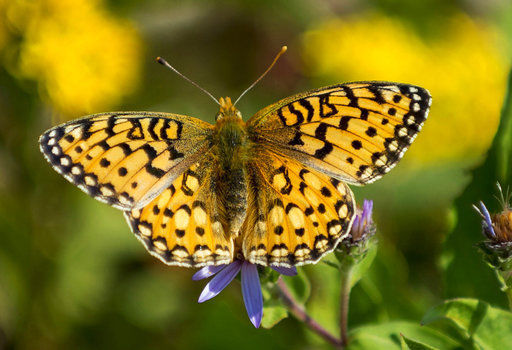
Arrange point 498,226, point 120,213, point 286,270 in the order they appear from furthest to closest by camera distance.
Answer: point 120,213 → point 286,270 → point 498,226

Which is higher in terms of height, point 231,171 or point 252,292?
point 231,171

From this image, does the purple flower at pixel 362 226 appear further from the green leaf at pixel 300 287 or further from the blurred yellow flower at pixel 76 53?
the blurred yellow flower at pixel 76 53

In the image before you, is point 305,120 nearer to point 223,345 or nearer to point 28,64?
point 223,345

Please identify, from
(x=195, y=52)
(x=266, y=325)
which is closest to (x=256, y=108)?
(x=195, y=52)

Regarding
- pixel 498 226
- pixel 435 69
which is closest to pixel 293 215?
pixel 498 226

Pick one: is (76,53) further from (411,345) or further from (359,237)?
(411,345)

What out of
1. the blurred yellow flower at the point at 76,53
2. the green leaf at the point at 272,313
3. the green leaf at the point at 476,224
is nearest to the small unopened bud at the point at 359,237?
the green leaf at the point at 272,313

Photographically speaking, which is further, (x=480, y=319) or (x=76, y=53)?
(x=76, y=53)
